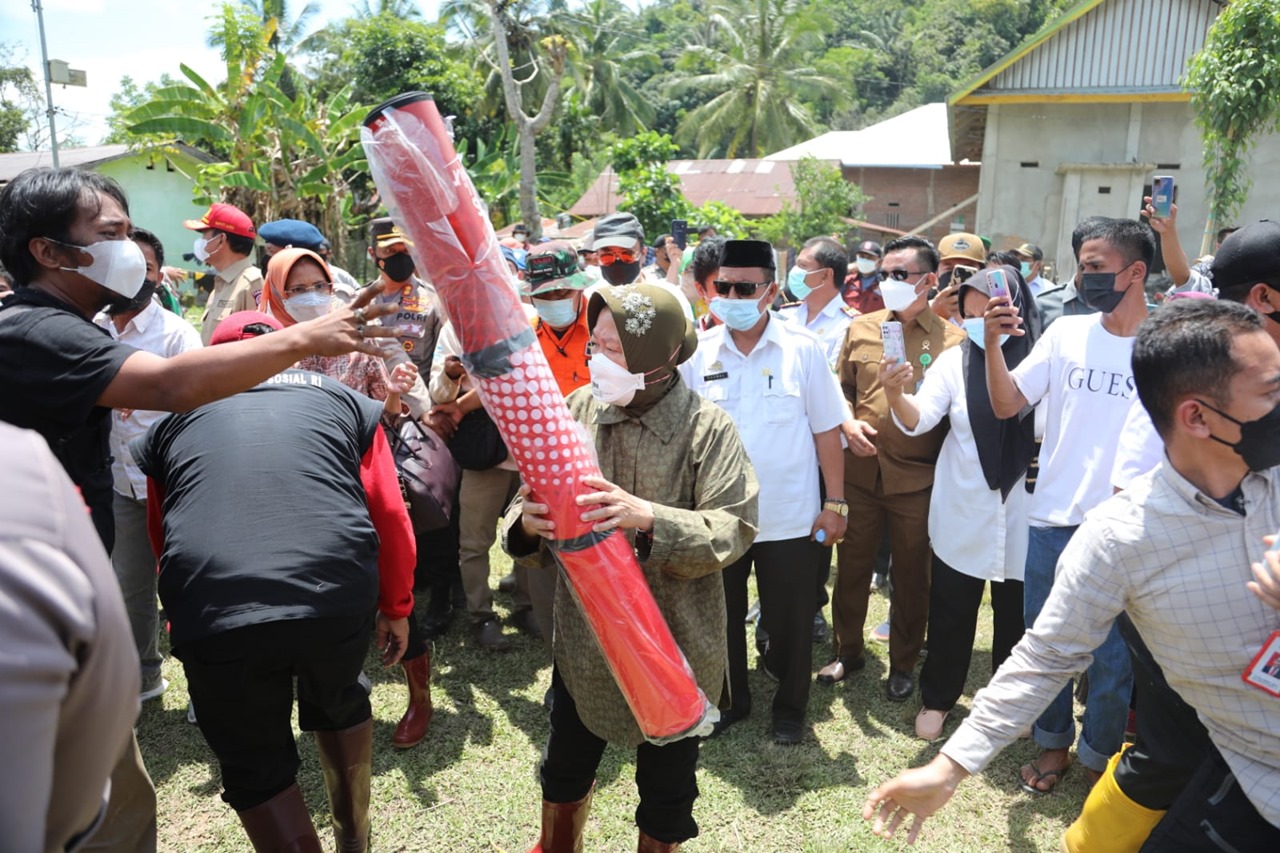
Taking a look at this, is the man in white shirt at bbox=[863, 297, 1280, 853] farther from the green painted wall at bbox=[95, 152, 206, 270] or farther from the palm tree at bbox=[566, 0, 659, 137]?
the palm tree at bbox=[566, 0, 659, 137]

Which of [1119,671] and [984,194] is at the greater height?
[984,194]

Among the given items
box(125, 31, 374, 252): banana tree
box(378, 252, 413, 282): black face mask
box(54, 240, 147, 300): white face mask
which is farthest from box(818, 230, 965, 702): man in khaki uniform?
box(125, 31, 374, 252): banana tree

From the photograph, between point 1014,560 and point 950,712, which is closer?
point 1014,560

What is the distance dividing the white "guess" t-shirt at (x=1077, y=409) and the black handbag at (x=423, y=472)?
8.44 ft

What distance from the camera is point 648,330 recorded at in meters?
2.65

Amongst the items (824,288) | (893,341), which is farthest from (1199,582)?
(824,288)

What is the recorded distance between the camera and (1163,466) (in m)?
2.15

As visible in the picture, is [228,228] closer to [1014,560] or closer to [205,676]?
[205,676]

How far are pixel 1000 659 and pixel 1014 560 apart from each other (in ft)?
1.55

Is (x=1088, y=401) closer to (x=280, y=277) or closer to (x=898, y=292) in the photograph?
(x=898, y=292)

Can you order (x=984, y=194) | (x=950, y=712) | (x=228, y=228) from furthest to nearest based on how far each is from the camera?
(x=984, y=194) → (x=228, y=228) → (x=950, y=712)

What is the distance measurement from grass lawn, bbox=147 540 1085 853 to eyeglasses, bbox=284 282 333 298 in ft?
6.25

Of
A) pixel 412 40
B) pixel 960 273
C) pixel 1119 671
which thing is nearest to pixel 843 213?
pixel 412 40

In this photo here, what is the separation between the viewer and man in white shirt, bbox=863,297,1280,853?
2008 millimetres
